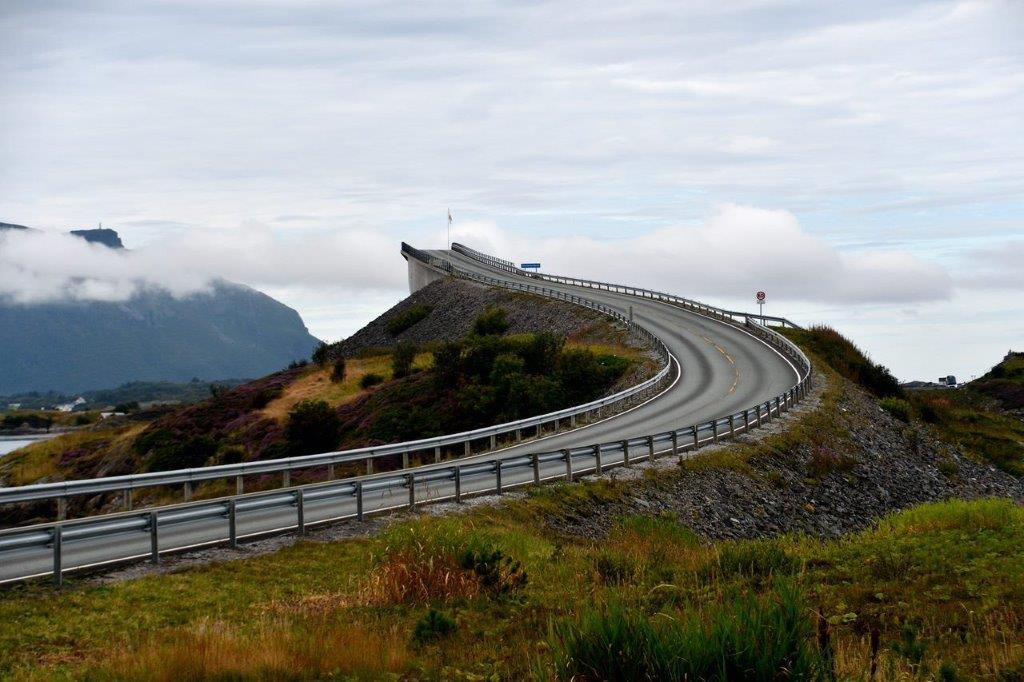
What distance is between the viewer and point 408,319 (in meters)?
108

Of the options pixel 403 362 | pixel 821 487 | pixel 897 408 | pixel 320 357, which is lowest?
pixel 821 487

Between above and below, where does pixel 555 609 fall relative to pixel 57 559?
below

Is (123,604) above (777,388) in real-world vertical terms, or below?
below

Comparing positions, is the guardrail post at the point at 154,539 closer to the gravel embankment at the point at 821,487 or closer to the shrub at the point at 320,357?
the gravel embankment at the point at 821,487

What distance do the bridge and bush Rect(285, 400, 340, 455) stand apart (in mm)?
10951

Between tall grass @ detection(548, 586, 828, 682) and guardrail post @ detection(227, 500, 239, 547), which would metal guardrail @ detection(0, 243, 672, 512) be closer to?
guardrail post @ detection(227, 500, 239, 547)

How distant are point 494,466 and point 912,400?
150ft

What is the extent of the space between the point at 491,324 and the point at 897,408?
35.5m

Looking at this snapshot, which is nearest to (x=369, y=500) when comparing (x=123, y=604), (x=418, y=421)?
(x=123, y=604)

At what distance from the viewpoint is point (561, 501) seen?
82.3ft

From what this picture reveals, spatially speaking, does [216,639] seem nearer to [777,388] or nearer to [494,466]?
[494,466]

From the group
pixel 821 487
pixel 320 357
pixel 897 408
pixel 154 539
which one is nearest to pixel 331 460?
pixel 154 539

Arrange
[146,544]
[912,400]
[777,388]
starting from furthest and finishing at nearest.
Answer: [912,400] → [777,388] → [146,544]

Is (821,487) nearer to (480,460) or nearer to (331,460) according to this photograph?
(480,460)
